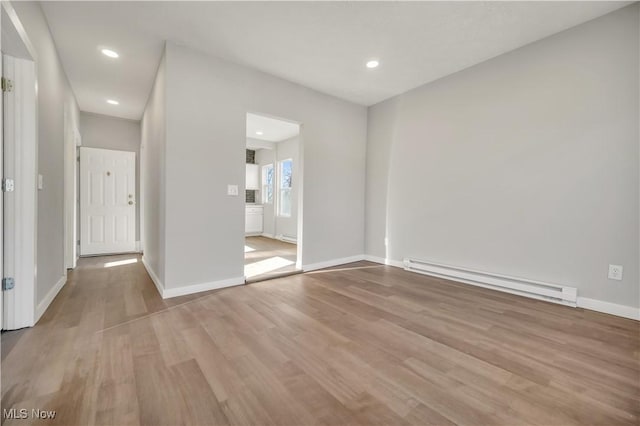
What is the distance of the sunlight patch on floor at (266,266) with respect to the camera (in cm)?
388

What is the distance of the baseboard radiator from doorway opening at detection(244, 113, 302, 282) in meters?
2.26

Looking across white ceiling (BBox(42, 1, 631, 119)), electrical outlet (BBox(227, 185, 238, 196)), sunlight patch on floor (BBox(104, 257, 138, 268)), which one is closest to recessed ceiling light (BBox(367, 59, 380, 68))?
white ceiling (BBox(42, 1, 631, 119))

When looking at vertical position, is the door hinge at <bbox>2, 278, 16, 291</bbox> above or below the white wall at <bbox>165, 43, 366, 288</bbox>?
below

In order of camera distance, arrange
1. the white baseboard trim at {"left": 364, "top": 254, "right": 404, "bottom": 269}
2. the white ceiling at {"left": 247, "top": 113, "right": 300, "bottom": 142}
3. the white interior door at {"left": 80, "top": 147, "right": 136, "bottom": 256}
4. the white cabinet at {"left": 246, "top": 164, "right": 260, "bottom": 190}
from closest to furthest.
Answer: the white baseboard trim at {"left": 364, "top": 254, "right": 404, "bottom": 269} → the white interior door at {"left": 80, "top": 147, "right": 136, "bottom": 256} → the white ceiling at {"left": 247, "top": 113, "right": 300, "bottom": 142} → the white cabinet at {"left": 246, "top": 164, "right": 260, "bottom": 190}

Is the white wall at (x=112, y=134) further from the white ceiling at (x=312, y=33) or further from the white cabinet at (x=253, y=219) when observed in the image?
the white cabinet at (x=253, y=219)

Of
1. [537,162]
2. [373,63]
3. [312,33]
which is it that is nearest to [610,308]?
[537,162]

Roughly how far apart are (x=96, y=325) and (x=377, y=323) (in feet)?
7.44

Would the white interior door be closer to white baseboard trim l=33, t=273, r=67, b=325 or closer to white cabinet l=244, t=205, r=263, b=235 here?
white baseboard trim l=33, t=273, r=67, b=325

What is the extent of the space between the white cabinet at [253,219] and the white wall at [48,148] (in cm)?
486

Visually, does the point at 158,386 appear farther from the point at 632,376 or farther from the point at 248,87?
the point at 248,87

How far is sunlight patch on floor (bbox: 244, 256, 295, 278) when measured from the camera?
3.88 metres

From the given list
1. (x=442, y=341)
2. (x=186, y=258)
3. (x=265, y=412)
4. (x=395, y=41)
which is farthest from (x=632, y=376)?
(x=186, y=258)

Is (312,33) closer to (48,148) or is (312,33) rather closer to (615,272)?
(48,148)

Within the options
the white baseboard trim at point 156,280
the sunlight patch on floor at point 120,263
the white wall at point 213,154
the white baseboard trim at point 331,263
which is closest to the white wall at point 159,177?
the white baseboard trim at point 156,280
